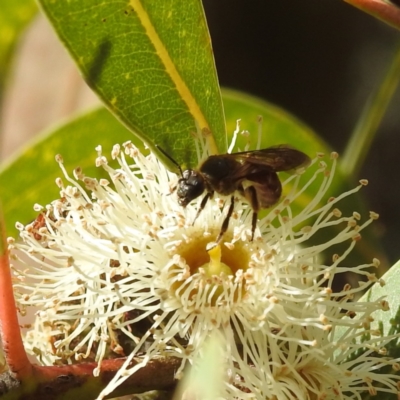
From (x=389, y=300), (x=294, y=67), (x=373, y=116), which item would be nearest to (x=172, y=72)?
(x=389, y=300)

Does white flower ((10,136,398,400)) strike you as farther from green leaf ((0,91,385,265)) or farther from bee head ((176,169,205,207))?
green leaf ((0,91,385,265))

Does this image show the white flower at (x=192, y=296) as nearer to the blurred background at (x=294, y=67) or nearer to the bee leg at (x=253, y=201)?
the bee leg at (x=253, y=201)

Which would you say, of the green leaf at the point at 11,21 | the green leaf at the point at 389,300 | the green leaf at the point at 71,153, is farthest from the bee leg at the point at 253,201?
→ the green leaf at the point at 11,21

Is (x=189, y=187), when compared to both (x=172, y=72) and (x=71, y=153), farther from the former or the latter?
(x=71, y=153)

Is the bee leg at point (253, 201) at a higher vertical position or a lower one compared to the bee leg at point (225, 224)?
higher

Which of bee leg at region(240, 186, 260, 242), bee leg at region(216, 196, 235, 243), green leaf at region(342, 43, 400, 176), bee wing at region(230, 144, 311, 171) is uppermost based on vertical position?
green leaf at region(342, 43, 400, 176)

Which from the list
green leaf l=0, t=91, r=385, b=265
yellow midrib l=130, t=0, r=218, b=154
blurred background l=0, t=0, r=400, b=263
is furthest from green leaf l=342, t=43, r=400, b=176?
blurred background l=0, t=0, r=400, b=263
